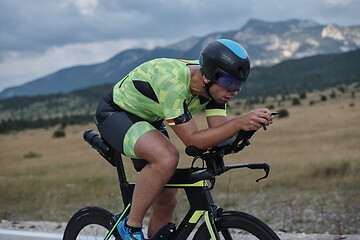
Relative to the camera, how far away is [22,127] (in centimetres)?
6462

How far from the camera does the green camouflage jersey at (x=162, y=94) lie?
10.5ft

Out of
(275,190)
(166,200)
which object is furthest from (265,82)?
(166,200)

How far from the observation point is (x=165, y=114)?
3219 millimetres

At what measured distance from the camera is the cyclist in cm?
310

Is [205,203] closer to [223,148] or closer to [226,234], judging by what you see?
[226,234]

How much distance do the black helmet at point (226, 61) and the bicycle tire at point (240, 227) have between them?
821mm

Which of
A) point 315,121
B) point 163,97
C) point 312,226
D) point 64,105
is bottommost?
point 64,105

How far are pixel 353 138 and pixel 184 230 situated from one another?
1790cm

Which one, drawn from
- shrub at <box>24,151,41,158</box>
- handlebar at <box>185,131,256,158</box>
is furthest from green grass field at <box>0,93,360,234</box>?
shrub at <box>24,151,41,158</box>

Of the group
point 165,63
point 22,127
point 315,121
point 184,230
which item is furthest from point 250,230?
point 22,127

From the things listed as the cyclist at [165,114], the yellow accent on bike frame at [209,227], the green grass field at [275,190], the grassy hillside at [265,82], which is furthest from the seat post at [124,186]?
the grassy hillside at [265,82]

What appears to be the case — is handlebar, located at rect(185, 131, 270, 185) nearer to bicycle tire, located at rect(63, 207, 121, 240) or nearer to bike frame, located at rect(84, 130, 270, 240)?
bike frame, located at rect(84, 130, 270, 240)

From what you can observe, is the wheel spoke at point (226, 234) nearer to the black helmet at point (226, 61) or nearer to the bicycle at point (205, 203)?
the bicycle at point (205, 203)

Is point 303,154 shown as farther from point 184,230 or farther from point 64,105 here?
point 64,105
